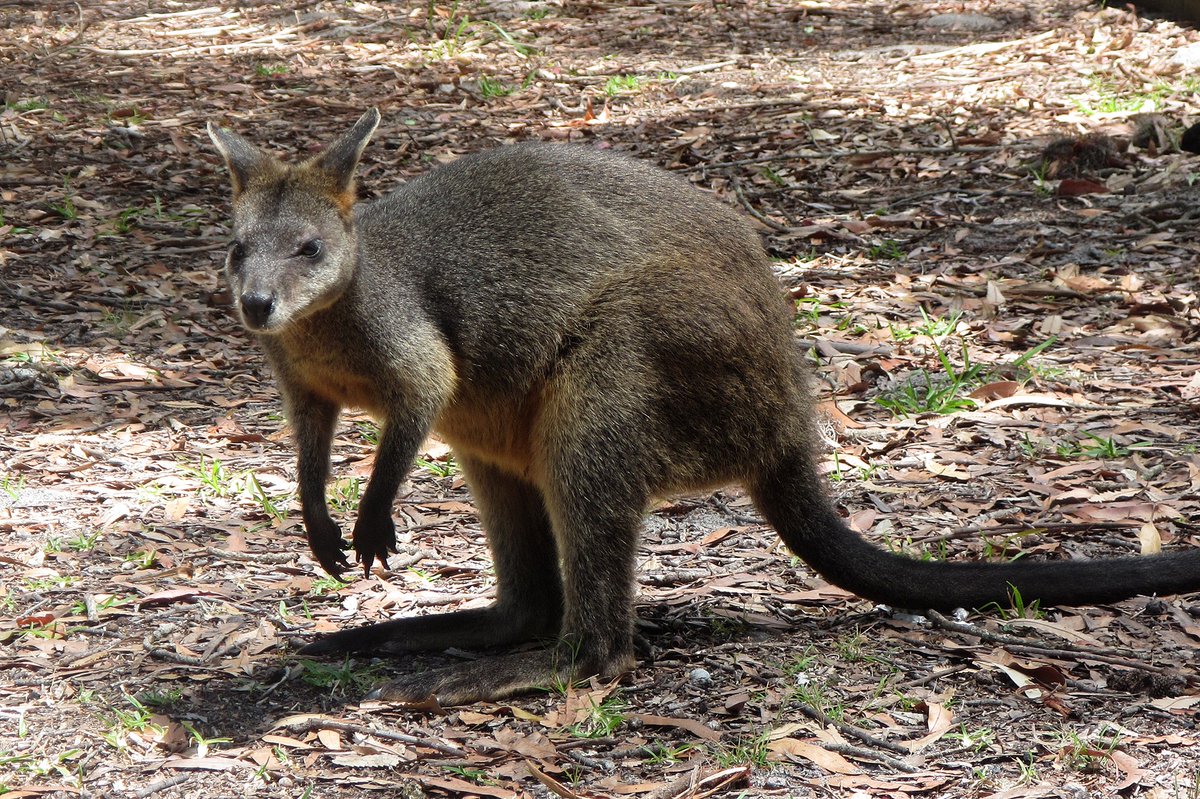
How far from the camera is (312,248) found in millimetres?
3967

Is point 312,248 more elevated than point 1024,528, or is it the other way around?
point 312,248

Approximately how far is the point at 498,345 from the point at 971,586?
1632 millimetres

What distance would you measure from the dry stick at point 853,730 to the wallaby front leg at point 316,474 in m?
1.50

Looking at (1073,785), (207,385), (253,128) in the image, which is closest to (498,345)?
(1073,785)

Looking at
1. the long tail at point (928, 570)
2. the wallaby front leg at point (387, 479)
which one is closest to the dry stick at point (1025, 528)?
the long tail at point (928, 570)

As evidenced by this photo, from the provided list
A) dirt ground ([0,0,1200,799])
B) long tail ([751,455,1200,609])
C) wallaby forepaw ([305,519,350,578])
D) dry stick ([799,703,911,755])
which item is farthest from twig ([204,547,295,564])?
dry stick ([799,703,911,755])

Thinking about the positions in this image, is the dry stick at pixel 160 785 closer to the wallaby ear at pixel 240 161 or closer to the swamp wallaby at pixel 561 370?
the swamp wallaby at pixel 561 370

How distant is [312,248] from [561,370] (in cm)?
83

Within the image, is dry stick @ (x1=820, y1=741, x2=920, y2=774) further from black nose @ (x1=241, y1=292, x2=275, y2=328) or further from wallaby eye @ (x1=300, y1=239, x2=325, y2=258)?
wallaby eye @ (x1=300, y1=239, x2=325, y2=258)

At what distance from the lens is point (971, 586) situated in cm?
402

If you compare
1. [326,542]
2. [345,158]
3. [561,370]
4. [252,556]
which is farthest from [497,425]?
[252,556]

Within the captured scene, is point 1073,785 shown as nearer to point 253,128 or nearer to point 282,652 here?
point 282,652

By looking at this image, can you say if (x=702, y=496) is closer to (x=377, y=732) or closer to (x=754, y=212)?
(x=377, y=732)

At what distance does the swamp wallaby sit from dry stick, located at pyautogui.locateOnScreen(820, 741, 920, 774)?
0.71 metres
